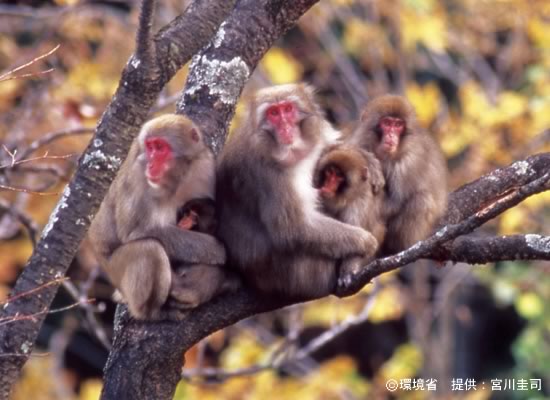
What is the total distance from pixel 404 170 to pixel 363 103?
4.93 meters

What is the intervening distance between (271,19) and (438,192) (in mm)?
1324

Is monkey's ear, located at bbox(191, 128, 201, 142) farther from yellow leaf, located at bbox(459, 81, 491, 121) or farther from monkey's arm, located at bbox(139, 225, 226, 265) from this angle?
yellow leaf, located at bbox(459, 81, 491, 121)

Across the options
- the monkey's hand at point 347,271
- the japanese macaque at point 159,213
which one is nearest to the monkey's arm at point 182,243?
the japanese macaque at point 159,213

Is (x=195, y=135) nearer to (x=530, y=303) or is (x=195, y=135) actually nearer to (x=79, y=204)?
(x=79, y=204)

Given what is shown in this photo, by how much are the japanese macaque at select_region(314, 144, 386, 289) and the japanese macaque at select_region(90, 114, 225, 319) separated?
571mm

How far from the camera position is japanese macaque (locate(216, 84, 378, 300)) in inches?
208

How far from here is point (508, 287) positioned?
1102 centimetres

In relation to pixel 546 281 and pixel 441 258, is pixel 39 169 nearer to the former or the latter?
pixel 441 258

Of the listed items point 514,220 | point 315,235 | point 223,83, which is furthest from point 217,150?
point 514,220

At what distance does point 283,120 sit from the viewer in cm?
536

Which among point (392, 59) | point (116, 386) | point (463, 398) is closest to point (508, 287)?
point (463, 398)

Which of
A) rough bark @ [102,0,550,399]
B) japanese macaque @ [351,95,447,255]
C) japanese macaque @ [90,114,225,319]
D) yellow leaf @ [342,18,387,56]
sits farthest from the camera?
→ yellow leaf @ [342,18,387,56]

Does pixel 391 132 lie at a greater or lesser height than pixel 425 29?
lesser

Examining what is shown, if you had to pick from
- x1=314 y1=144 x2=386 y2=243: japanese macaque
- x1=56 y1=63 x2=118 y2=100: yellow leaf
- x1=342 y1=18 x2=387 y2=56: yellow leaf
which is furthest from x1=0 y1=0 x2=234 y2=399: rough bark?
x1=342 y1=18 x2=387 y2=56: yellow leaf
